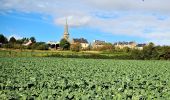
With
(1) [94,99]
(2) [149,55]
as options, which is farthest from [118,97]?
(2) [149,55]

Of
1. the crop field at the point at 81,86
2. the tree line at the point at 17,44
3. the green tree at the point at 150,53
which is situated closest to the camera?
the crop field at the point at 81,86

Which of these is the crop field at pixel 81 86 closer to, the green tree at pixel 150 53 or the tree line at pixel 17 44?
the green tree at pixel 150 53

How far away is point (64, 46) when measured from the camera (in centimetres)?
15850

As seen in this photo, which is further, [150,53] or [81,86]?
[150,53]

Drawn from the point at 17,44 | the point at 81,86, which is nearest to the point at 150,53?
the point at 17,44

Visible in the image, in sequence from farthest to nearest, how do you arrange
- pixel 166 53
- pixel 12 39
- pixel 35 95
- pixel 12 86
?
pixel 12 39 → pixel 166 53 → pixel 12 86 → pixel 35 95

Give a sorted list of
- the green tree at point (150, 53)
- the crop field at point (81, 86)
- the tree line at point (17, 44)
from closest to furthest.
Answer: the crop field at point (81, 86), the green tree at point (150, 53), the tree line at point (17, 44)

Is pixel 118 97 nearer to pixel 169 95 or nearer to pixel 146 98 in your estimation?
pixel 146 98

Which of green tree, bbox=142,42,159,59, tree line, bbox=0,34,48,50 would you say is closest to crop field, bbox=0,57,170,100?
green tree, bbox=142,42,159,59

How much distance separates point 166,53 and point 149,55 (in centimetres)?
431

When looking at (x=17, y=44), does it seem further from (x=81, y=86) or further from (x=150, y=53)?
(x=81, y=86)

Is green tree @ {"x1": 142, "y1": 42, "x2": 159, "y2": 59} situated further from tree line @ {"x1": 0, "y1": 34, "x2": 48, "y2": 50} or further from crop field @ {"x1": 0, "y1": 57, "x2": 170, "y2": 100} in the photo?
crop field @ {"x1": 0, "y1": 57, "x2": 170, "y2": 100}

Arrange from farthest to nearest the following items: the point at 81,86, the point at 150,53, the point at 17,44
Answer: the point at 17,44
the point at 150,53
the point at 81,86

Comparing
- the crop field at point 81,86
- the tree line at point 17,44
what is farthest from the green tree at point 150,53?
the crop field at point 81,86
